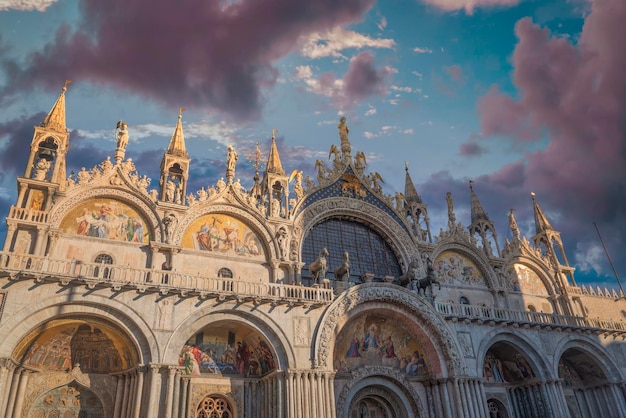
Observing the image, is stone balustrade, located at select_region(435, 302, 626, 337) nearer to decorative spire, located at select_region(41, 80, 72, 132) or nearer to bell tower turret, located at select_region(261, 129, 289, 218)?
bell tower turret, located at select_region(261, 129, 289, 218)

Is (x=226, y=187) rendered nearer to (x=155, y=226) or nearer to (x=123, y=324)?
(x=155, y=226)

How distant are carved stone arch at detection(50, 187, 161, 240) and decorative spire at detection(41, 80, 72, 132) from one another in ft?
11.6

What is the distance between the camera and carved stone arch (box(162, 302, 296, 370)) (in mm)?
18312

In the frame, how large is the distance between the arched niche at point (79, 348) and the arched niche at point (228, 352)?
2.48 metres

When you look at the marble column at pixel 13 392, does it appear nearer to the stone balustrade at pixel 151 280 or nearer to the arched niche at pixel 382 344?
the stone balustrade at pixel 151 280

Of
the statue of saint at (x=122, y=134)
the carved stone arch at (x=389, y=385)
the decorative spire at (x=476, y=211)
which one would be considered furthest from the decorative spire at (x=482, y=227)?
the statue of saint at (x=122, y=134)

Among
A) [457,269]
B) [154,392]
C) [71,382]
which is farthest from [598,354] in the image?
[71,382]

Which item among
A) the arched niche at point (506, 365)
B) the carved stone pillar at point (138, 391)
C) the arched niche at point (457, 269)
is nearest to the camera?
the carved stone pillar at point (138, 391)

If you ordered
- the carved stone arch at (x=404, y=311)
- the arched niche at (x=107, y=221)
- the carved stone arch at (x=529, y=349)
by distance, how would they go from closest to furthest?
the arched niche at (x=107, y=221), the carved stone arch at (x=404, y=311), the carved stone arch at (x=529, y=349)

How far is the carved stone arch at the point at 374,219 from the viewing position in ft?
89.4

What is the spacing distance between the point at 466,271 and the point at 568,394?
9.20 metres

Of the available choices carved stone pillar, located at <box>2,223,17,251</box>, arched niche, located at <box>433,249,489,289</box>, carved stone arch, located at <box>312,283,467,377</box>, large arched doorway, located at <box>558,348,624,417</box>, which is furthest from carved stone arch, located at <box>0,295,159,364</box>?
large arched doorway, located at <box>558,348,624,417</box>

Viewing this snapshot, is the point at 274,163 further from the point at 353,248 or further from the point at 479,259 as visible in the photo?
the point at 479,259

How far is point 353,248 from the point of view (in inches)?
1081
